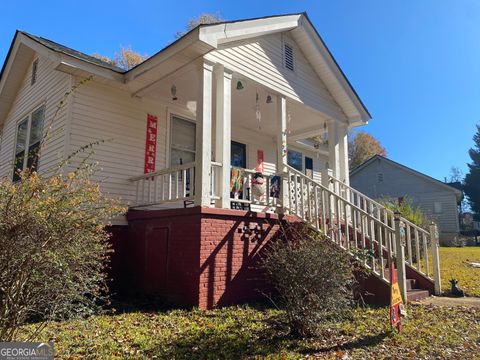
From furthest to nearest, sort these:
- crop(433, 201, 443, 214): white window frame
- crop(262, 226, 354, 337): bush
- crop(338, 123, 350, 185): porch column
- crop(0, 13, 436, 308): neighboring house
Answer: crop(433, 201, 443, 214): white window frame, crop(338, 123, 350, 185): porch column, crop(0, 13, 436, 308): neighboring house, crop(262, 226, 354, 337): bush

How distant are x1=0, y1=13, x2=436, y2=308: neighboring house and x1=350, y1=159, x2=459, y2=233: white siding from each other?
22.8m

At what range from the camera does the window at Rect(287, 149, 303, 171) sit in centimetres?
1539

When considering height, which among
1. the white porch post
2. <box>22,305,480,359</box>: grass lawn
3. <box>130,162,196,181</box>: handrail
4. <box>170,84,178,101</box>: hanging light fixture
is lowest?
<box>22,305,480,359</box>: grass lawn

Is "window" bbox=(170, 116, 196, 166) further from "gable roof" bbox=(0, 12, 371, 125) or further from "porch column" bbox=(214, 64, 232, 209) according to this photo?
"porch column" bbox=(214, 64, 232, 209)

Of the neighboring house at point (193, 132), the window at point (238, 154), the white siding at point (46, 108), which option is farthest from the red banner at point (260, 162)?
the white siding at point (46, 108)

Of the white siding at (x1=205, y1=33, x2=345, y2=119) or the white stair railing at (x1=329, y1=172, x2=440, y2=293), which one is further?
the white siding at (x1=205, y1=33, x2=345, y2=119)

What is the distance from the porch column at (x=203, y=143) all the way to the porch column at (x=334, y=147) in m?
5.28

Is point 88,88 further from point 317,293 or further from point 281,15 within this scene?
point 317,293

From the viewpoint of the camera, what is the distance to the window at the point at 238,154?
12.5 metres

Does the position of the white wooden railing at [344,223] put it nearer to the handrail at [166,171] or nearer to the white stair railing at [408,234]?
the white stair railing at [408,234]

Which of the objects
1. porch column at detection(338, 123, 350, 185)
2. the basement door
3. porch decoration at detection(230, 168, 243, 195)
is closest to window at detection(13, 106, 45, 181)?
the basement door

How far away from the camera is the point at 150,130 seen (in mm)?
9422

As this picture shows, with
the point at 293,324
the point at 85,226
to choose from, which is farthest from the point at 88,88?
the point at 293,324

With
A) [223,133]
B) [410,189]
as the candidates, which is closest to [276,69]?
[223,133]
